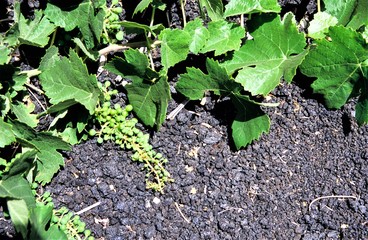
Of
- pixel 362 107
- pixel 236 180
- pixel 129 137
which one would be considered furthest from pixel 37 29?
pixel 362 107

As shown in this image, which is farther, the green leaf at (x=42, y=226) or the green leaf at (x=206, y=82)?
the green leaf at (x=206, y=82)

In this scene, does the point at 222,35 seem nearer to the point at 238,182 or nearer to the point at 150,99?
the point at 150,99

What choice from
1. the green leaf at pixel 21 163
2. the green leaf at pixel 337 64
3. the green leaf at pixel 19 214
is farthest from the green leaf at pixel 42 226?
the green leaf at pixel 337 64

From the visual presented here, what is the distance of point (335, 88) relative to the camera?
7.42 ft

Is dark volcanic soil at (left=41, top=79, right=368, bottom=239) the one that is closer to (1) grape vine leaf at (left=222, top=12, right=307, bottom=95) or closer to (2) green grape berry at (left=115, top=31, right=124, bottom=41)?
(1) grape vine leaf at (left=222, top=12, right=307, bottom=95)

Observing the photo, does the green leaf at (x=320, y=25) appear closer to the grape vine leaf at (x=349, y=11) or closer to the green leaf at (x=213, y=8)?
the grape vine leaf at (x=349, y=11)

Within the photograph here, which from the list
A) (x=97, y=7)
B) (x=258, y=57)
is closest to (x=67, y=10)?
(x=97, y=7)

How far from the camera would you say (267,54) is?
221 cm

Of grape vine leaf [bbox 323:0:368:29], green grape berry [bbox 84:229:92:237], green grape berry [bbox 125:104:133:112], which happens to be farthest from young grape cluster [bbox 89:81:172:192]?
grape vine leaf [bbox 323:0:368:29]

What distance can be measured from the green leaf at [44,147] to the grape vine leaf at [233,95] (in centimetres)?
47

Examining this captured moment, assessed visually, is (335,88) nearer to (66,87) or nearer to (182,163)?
(182,163)

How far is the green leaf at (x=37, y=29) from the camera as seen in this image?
210 cm

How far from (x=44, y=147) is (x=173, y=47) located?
545mm

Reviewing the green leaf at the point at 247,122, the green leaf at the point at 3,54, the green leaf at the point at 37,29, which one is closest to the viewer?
the green leaf at the point at 3,54
